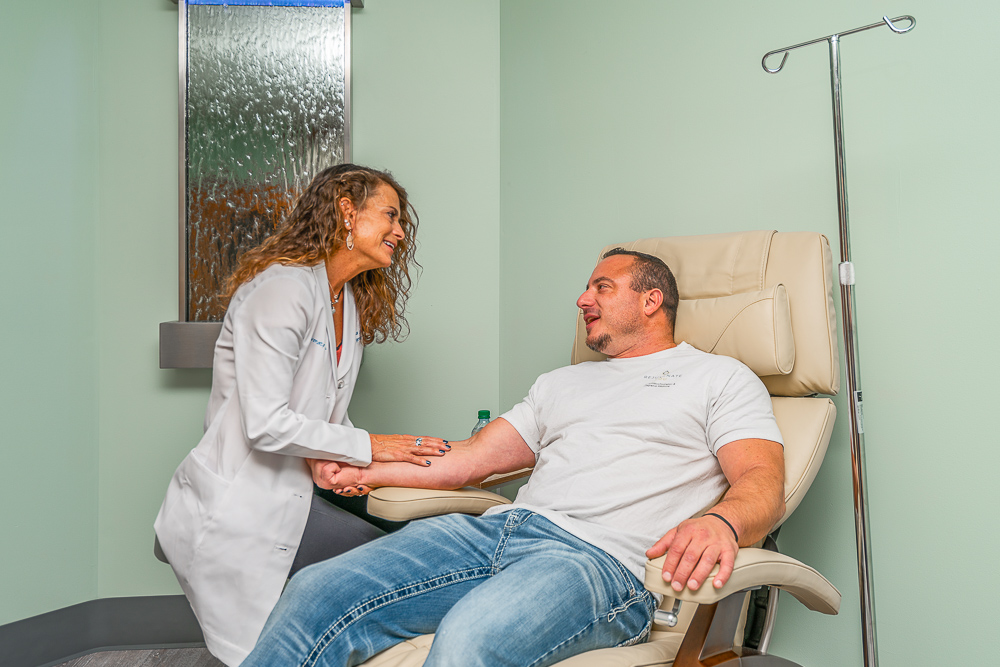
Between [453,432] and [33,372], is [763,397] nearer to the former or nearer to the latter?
[453,432]

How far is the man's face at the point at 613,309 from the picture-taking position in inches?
59.0

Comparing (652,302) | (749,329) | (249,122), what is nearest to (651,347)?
(652,302)

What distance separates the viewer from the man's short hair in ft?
4.94

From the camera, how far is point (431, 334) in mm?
2387

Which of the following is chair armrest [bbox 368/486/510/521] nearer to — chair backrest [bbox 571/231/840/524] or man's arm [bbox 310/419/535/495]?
man's arm [bbox 310/419/535/495]

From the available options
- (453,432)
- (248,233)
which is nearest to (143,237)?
(248,233)

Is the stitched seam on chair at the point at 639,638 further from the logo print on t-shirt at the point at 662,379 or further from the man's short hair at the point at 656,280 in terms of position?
the man's short hair at the point at 656,280

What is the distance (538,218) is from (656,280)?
847 mm

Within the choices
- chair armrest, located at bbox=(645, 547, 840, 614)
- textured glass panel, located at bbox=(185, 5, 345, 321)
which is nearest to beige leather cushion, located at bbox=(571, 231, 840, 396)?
chair armrest, located at bbox=(645, 547, 840, 614)

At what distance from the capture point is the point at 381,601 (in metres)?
1.13

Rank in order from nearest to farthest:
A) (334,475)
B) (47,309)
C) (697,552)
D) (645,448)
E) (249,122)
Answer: (697,552)
(645,448)
(334,475)
(47,309)
(249,122)

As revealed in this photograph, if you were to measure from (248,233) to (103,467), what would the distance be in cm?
90

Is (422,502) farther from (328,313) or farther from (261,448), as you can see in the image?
(328,313)

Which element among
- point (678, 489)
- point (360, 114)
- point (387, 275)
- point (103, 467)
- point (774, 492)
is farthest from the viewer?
point (360, 114)
